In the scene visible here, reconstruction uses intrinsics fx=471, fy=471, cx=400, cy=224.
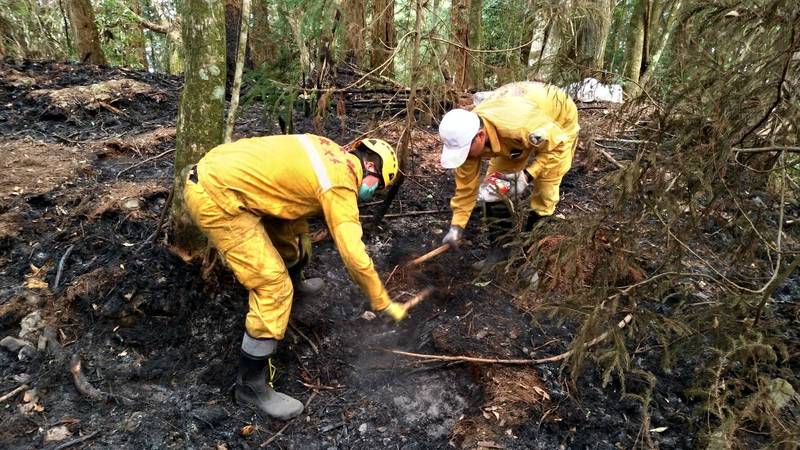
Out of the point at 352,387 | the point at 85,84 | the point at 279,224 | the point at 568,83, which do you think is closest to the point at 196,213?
the point at 279,224

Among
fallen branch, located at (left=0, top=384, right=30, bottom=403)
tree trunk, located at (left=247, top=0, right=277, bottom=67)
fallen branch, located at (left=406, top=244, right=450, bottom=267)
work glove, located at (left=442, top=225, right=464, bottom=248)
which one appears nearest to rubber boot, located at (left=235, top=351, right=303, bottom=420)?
fallen branch, located at (left=0, top=384, right=30, bottom=403)

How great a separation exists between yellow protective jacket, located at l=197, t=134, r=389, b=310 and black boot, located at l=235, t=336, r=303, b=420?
0.78 m

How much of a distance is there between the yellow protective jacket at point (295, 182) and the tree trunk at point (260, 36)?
3527mm

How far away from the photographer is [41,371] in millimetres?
2824

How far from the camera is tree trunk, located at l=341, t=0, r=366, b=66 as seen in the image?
4.31 metres

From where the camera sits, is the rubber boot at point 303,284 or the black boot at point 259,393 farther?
the rubber boot at point 303,284

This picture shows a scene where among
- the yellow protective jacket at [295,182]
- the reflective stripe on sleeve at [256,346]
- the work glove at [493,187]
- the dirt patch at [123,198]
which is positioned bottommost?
the reflective stripe on sleeve at [256,346]

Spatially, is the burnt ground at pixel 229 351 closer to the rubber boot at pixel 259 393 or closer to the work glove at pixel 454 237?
the rubber boot at pixel 259 393

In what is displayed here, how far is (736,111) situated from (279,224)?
275cm

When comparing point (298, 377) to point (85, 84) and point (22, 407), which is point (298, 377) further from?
point (85, 84)

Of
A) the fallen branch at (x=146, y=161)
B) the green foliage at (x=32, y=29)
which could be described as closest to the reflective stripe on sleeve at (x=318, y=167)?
the fallen branch at (x=146, y=161)

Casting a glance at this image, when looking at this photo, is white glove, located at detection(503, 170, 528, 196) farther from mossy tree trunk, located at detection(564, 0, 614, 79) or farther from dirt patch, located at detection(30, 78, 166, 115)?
dirt patch, located at detection(30, 78, 166, 115)

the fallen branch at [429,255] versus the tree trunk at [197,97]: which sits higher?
the tree trunk at [197,97]

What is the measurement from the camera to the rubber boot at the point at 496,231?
4145 mm
